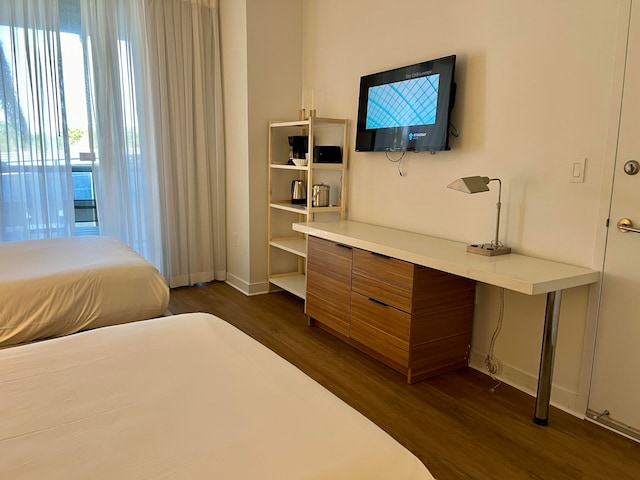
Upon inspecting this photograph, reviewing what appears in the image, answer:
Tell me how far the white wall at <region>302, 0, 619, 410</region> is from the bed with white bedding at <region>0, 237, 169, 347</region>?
5.91 feet

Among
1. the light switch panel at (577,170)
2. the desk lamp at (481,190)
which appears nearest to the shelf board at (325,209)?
the desk lamp at (481,190)

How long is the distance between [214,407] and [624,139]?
2.08m

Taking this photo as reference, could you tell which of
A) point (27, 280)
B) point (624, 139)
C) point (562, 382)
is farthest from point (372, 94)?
point (27, 280)

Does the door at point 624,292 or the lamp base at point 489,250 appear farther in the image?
the lamp base at point 489,250

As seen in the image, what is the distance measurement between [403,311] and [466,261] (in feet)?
1.63

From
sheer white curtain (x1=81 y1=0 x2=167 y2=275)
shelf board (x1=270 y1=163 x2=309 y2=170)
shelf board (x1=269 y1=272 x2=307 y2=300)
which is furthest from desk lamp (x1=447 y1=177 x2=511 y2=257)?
sheer white curtain (x1=81 y1=0 x2=167 y2=275)

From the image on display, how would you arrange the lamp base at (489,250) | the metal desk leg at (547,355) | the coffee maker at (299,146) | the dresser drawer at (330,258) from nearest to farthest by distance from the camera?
1. the metal desk leg at (547,355)
2. the lamp base at (489,250)
3. the dresser drawer at (330,258)
4. the coffee maker at (299,146)

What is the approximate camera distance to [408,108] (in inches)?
122

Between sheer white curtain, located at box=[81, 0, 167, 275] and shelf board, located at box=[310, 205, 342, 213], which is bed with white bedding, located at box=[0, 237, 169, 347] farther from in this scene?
shelf board, located at box=[310, 205, 342, 213]

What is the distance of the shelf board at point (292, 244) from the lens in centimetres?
400

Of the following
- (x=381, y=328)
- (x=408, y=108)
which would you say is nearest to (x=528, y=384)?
(x=381, y=328)

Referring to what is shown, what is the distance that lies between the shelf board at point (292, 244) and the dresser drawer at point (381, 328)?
99 centimetres

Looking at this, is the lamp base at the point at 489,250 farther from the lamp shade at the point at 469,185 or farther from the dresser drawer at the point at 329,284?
the dresser drawer at the point at 329,284

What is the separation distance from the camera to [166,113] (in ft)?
14.1
